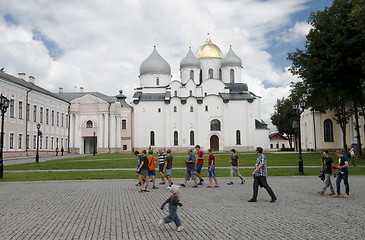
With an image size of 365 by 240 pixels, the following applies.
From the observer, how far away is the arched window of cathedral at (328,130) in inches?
2174

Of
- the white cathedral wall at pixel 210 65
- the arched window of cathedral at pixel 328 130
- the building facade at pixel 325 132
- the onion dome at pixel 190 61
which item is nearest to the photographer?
the building facade at pixel 325 132

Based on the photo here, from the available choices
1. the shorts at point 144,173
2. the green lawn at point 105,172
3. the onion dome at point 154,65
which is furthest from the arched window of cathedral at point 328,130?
the shorts at point 144,173

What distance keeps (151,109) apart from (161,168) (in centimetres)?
5269

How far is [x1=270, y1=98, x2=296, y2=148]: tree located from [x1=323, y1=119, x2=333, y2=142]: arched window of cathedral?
45.4ft

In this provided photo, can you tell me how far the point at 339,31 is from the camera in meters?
29.5

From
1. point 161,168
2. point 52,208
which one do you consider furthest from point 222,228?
point 161,168

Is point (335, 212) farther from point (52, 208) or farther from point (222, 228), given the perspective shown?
point (52, 208)

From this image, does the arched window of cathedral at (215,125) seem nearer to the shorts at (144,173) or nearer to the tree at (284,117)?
the tree at (284,117)

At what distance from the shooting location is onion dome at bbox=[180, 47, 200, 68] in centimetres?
7244

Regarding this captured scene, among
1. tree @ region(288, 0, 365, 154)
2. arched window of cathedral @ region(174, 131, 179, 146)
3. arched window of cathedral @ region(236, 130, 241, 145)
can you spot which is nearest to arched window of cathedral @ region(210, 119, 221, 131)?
arched window of cathedral @ region(236, 130, 241, 145)

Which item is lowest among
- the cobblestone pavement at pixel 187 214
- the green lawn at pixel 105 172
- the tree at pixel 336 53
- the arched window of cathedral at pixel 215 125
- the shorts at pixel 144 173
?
the cobblestone pavement at pixel 187 214

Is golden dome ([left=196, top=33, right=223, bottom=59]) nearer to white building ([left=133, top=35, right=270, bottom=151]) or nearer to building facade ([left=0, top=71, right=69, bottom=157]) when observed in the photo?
white building ([left=133, top=35, right=270, bottom=151])

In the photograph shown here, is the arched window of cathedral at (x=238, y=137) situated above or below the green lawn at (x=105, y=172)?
above

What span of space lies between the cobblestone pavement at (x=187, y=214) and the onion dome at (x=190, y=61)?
5928cm
